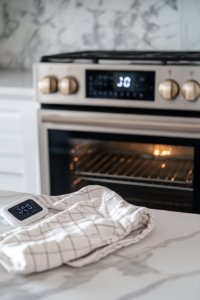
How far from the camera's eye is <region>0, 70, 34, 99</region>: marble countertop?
1711 millimetres

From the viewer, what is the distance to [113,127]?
1550 mm

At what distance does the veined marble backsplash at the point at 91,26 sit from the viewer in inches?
79.3

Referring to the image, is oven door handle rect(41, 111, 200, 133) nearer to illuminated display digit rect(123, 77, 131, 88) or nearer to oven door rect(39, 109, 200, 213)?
Result: oven door rect(39, 109, 200, 213)

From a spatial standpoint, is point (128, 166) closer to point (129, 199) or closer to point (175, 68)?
point (129, 199)

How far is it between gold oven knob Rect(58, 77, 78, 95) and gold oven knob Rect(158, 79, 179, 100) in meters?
0.32

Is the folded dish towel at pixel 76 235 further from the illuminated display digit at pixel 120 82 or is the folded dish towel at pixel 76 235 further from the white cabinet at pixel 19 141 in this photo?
the white cabinet at pixel 19 141

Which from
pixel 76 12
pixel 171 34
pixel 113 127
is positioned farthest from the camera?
pixel 76 12

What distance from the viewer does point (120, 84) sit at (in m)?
1.52

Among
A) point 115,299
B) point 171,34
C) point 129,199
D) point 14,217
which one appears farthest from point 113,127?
point 115,299

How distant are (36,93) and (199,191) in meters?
0.71

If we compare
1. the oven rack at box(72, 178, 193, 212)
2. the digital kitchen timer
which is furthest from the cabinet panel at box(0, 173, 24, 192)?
the digital kitchen timer

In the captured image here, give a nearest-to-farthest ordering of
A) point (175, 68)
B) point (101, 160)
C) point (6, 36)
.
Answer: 1. point (175, 68)
2. point (101, 160)
3. point (6, 36)

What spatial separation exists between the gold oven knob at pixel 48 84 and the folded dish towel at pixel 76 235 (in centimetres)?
88

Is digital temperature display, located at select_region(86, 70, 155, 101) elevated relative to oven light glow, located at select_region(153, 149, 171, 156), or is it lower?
elevated
